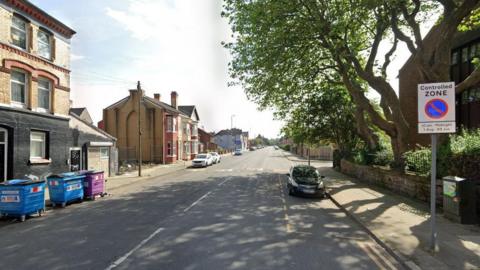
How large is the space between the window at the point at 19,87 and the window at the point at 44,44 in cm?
178

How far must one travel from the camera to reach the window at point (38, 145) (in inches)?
628

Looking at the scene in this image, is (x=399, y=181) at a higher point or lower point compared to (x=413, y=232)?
higher

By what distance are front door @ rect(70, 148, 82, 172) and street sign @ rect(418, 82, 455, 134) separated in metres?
19.0

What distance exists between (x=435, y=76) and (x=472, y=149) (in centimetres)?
407

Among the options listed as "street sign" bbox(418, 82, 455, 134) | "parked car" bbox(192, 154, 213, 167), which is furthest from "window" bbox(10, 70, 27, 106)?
"parked car" bbox(192, 154, 213, 167)

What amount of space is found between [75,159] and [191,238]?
15.4m

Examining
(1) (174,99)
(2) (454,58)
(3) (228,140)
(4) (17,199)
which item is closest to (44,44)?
(4) (17,199)

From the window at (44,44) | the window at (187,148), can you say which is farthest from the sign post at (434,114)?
the window at (187,148)

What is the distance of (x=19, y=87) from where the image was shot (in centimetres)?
1552

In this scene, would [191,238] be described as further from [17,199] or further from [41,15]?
[41,15]

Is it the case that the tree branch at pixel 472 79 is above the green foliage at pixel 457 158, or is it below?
above

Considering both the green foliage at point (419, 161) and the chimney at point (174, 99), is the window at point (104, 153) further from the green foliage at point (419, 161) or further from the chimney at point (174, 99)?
the chimney at point (174, 99)

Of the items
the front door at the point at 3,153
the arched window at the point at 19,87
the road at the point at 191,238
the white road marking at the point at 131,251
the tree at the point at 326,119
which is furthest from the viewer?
the tree at the point at 326,119

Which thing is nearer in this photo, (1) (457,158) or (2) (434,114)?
(2) (434,114)
